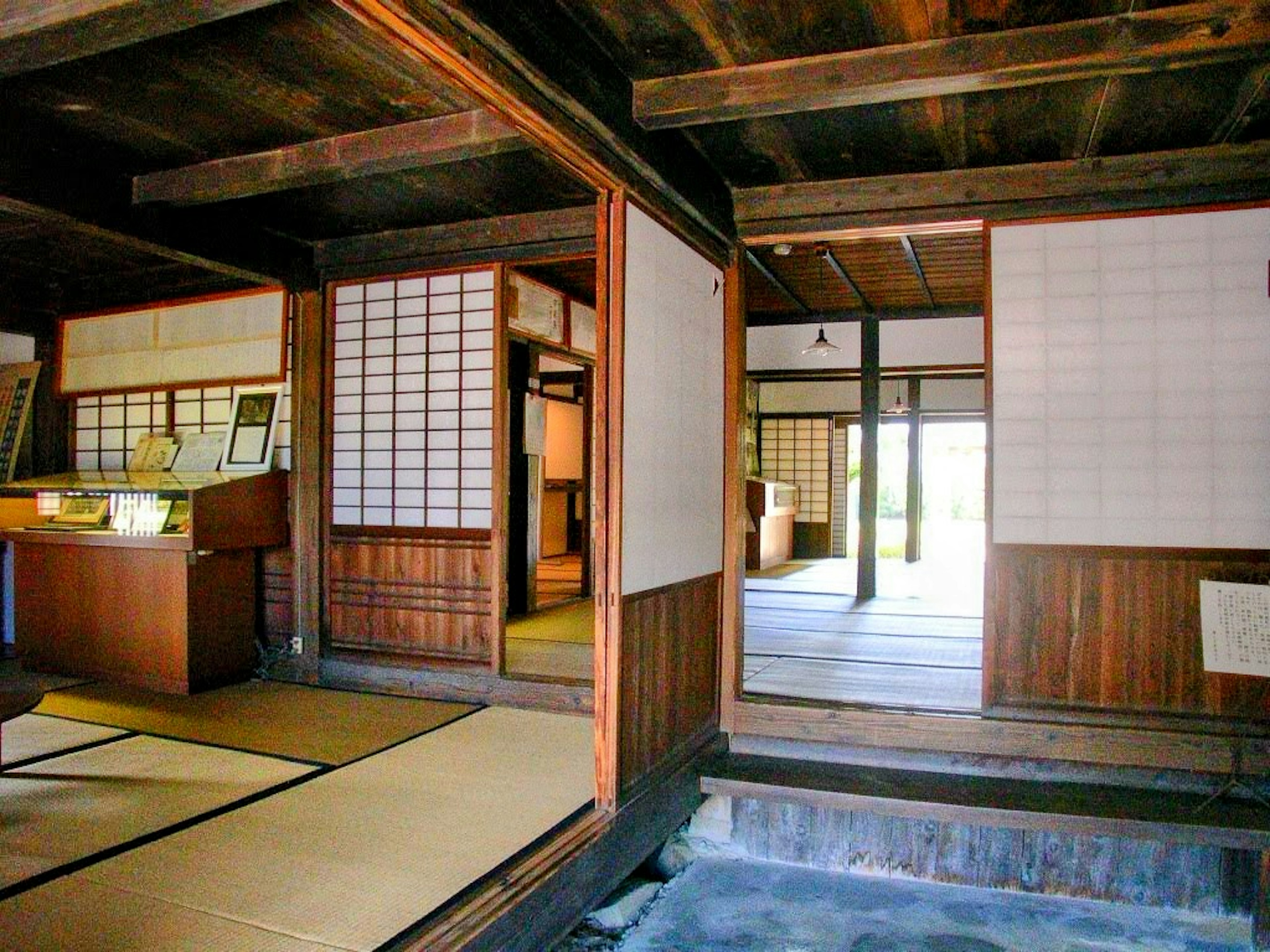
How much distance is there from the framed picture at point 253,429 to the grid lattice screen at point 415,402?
0.40 metres

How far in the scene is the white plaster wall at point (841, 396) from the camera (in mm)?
11344

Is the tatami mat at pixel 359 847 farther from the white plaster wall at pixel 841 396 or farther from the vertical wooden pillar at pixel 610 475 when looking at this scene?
the white plaster wall at pixel 841 396

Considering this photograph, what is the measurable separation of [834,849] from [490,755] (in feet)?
5.00

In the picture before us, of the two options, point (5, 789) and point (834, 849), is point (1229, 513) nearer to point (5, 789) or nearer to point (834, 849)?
point (834, 849)

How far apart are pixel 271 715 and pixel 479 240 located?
2.58 metres

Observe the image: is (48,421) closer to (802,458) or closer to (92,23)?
(92,23)

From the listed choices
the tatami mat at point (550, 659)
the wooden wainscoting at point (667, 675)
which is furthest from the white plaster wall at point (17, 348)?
the wooden wainscoting at point (667, 675)

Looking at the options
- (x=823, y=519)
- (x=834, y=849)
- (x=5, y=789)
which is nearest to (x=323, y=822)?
(x=5, y=789)

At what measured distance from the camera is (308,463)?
489 cm

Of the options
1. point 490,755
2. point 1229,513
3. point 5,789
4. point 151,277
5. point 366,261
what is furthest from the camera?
point 151,277

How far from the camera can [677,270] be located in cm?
330

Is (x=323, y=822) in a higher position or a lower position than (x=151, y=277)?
Result: lower

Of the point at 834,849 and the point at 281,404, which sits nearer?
the point at 834,849

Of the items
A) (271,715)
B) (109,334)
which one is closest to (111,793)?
(271,715)
